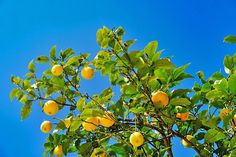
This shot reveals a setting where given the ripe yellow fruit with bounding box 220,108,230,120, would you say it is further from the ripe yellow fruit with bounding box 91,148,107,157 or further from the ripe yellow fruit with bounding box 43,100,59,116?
the ripe yellow fruit with bounding box 43,100,59,116

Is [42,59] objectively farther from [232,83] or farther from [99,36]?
[232,83]

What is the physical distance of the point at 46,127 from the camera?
325 cm

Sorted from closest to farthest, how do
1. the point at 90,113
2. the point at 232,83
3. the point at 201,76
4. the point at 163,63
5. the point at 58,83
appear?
the point at 232,83 → the point at 163,63 → the point at 90,113 → the point at 58,83 → the point at 201,76

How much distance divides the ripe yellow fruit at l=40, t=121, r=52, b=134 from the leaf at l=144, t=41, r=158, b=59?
48.5 inches

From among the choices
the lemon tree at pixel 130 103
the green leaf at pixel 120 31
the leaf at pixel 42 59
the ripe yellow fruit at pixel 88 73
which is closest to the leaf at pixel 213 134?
the lemon tree at pixel 130 103

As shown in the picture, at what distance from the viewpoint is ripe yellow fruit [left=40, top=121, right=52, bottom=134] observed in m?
3.25

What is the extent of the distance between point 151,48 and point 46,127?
4.20 feet

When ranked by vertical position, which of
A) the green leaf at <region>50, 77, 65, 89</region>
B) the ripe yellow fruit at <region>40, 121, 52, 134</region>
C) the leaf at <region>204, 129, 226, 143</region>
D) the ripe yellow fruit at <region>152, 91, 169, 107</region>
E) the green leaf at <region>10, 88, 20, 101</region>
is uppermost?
the green leaf at <region>10, 88, 20, 101</region>

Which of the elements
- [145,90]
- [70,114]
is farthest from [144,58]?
[70,114]

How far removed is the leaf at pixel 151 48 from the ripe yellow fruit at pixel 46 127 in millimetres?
1233

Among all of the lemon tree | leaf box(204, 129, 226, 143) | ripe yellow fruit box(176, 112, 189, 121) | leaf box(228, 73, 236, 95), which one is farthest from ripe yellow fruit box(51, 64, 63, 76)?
leaf box(228, 73, 236, 95)

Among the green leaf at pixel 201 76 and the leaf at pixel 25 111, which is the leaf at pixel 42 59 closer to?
the leaf at pixel 25 111

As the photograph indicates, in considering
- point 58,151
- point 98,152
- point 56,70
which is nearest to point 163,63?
point 98,152

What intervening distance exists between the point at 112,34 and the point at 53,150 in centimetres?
127
